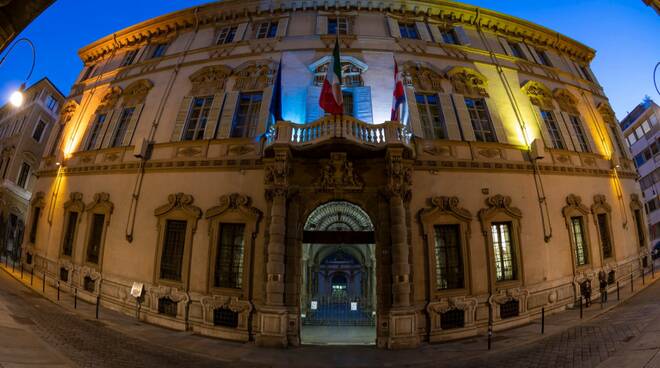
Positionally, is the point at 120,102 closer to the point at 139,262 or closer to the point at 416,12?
the point at 139,262

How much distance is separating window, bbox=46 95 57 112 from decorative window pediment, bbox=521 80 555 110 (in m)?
40.3

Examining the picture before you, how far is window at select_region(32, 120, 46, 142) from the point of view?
24900 millimetres

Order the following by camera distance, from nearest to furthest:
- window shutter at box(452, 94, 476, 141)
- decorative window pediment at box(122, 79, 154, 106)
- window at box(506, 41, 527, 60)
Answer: window shutter at box(452, 94, 476, 141) → decorative window pediment at box(122, 79, 154, 106) → window at box(506, 41, 527, 60)

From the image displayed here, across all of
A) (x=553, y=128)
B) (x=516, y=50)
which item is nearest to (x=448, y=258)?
(x=553, y=128)

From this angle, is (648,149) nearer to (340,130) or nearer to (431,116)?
(431,116)

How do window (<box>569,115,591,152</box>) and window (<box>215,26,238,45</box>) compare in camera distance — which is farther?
window (<box>215,26,238,45</box>)

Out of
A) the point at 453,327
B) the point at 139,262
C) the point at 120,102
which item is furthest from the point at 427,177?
the point at 120,102

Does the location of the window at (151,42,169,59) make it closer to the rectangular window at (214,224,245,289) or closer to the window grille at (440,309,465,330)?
the rectangular window at (214,224,245,289)

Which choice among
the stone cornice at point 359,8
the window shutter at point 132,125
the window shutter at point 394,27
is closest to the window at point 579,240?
the stone cornice at point 359,8

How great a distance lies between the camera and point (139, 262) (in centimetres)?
1149

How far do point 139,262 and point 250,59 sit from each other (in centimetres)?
1094

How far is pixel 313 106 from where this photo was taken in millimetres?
12180

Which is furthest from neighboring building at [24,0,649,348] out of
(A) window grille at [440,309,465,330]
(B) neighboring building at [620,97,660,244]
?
(B) neighboring building at [620,97,660,244]

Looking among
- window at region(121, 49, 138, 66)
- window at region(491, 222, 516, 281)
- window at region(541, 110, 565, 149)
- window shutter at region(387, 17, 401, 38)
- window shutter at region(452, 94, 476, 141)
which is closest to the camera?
window at region(491, 222, 516, 281)
